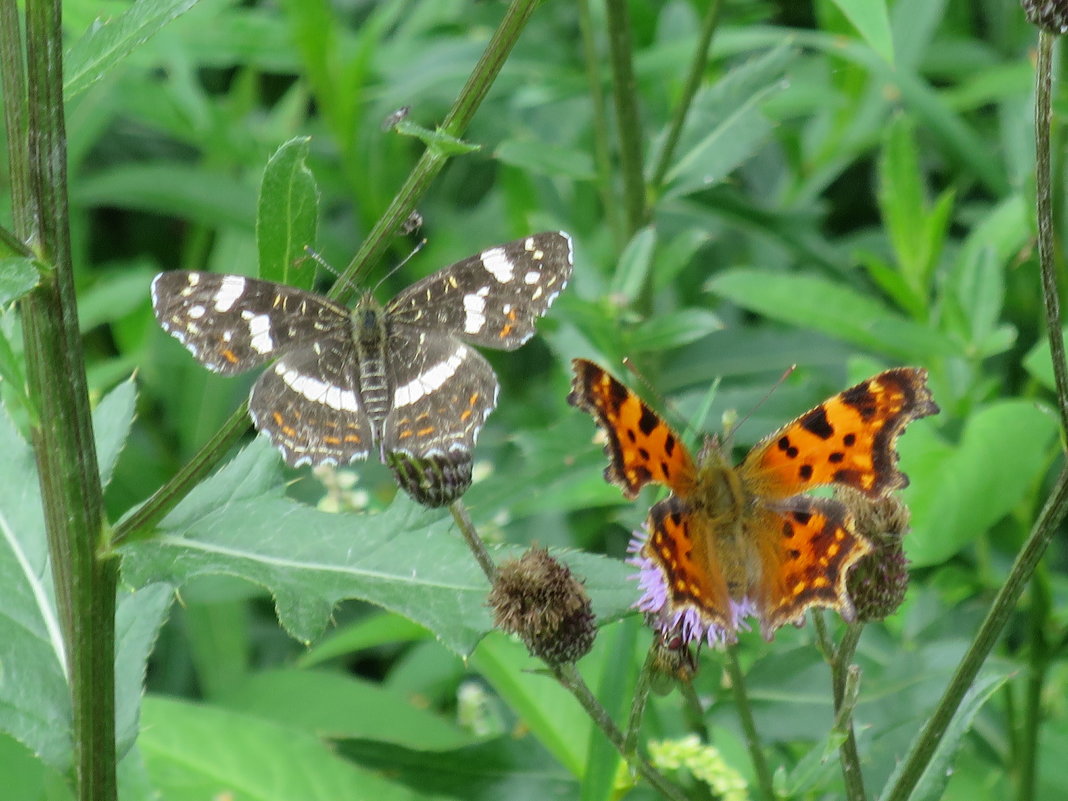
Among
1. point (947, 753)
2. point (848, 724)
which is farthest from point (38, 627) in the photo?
point (947, 753)

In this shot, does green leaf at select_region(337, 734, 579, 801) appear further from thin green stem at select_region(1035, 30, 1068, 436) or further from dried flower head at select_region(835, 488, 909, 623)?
thin green stem at select_region(1035, 30, 1068, 436)

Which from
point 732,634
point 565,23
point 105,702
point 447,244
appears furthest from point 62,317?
point 565,23

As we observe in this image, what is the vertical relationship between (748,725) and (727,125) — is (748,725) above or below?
below

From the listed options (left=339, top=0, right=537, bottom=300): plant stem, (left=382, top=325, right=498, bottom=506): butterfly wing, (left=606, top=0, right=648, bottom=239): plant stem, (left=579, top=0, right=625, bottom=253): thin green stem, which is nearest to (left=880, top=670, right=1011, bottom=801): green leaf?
(left=382, top=325, right=498, bottom=506): butterfly wing

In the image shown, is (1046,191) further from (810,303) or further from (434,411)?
(810,303)

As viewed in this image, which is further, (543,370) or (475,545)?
(543,370)

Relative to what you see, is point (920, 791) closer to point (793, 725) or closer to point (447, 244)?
point (793, 725)
